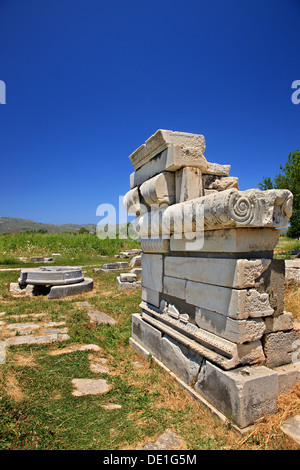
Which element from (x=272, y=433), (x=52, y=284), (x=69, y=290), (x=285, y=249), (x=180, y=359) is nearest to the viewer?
(x=272, y=433)

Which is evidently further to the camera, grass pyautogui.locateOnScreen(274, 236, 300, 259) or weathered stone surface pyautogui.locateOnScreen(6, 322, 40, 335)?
grass pyautogui.locateOnScreen(274, 236, 300, 259)

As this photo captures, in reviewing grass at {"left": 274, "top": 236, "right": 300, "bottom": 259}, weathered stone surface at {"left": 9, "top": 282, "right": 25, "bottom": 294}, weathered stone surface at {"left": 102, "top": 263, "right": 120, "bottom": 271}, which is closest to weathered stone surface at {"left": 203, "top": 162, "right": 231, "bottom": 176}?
weathered stone surface at {"left": 9, "top": 282, "right": 25, "bottom": 294}

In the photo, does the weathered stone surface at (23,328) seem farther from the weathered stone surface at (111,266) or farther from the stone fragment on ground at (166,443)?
the weathered stone surface at (111,266)

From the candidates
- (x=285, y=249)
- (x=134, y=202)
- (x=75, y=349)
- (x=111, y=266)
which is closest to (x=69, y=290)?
(x=75, y=349)

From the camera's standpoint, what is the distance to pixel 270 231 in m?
2.64

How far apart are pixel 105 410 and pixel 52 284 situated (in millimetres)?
6293

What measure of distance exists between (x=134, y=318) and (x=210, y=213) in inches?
102

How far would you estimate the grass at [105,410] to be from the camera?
2.33 meters

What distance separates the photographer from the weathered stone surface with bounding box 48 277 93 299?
8.31m

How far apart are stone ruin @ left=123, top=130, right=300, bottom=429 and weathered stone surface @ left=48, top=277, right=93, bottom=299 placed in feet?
17.1

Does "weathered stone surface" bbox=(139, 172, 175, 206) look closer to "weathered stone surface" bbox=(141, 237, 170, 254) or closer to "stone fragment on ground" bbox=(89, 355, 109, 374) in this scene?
"weathered stone surface" bbox=(141, 237, 170, 254)

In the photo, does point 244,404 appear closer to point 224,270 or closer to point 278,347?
point 278,347

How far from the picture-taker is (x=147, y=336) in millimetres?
4086

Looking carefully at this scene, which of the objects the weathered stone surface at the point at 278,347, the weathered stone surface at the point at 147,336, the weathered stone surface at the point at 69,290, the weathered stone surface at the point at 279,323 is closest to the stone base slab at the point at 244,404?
the weathered stone surface at the point at 278,347
